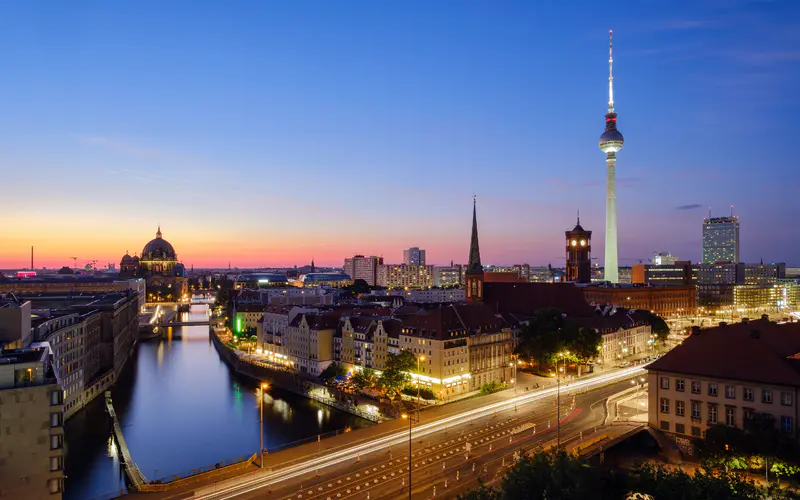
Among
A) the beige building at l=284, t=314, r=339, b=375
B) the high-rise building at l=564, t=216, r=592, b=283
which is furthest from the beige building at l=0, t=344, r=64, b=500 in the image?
the high-rise building at l=564, t=216, r=592, b=283

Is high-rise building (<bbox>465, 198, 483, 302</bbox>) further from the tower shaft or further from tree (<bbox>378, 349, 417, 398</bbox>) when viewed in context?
the tower shaft

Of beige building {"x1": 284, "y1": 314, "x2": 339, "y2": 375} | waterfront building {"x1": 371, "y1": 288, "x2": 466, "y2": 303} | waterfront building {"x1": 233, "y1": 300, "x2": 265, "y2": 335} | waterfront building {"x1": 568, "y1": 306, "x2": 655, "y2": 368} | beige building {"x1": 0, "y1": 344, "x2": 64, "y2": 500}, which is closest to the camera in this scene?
beige building {"x1": 0, "y1": 344, "x2": 64, "y2": 500}

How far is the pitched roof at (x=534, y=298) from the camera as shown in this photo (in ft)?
319

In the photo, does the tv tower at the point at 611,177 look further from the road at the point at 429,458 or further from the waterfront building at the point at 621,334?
the road at the point at 429,458

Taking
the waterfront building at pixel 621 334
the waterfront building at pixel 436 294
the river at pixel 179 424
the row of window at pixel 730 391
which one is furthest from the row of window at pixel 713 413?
the waterfront building at pixel 436 294

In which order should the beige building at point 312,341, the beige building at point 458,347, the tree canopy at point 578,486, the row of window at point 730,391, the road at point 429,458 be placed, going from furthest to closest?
the beige building at point 312,341, the beige building at point 458,347, the row of window at point 730,391, the road at point 429,458, the tree canopy at point 578,486

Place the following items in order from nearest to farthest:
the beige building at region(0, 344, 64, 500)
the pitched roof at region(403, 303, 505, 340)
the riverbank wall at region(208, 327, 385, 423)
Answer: the beige building at region(0, 344, 64, 500) → the riverbank wall at region(208, 327, 385, 423) → the pitched roof at region(403, 303, 505, 340)

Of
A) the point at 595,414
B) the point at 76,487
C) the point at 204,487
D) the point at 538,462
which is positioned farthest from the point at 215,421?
the point at 538,462

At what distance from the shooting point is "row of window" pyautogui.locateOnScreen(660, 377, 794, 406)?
1489 inches

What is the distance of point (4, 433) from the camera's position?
22.8m

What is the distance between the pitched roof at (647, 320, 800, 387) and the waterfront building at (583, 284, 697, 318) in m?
86.4

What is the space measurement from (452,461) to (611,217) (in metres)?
160

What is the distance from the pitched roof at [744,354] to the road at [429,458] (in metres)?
8.74

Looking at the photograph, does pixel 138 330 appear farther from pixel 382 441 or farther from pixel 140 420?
pixel 382 441
